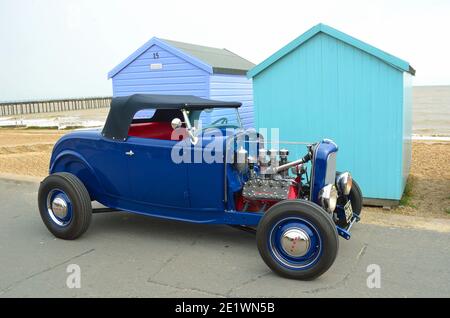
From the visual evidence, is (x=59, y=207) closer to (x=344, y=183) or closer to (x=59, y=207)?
(x=59, y=207)

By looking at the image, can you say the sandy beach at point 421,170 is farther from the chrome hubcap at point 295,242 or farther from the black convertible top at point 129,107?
the black convertible top at point 129,107

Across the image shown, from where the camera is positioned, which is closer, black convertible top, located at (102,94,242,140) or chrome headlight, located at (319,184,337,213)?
chrome headlight, located at (319,184,337,213)

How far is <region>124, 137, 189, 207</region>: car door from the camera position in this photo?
4.58m

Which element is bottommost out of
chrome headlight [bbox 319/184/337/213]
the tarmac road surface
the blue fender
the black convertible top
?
the tarmac road surface

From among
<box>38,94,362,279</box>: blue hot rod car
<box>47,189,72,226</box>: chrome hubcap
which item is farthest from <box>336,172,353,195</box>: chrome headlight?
<box>47,189,72,226</box>: chrome hubcap

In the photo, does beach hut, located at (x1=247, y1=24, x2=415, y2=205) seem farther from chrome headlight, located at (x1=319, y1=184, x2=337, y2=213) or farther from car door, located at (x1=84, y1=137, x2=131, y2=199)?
car door, located at (x1=84, y1=137, x2=131, y2=199)

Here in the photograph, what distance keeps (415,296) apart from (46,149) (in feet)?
42.2

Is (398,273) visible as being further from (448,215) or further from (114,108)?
(114,108)

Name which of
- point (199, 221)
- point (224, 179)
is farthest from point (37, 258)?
point (224, 179)

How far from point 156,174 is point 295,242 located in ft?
5.62

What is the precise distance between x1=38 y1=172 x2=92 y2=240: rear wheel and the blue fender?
0.21m

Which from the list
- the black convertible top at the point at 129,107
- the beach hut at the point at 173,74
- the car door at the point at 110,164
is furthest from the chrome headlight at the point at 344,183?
the beach hut at the point at 173,74

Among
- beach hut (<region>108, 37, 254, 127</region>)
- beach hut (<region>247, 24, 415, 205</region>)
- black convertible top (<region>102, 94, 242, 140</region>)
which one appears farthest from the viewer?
beach hut (<region>108, 37, 254, 127</region>)

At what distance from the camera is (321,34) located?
676 cm
